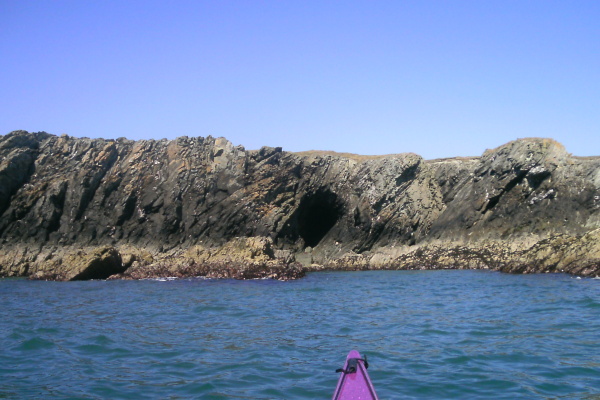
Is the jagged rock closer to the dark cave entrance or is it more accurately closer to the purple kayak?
the dark cave entrance

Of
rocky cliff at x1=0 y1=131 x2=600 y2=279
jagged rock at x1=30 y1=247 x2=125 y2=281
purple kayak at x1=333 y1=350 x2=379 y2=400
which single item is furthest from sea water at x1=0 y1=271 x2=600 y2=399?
rocky cliff at x1=0 y1=131 x2=600 y2=279

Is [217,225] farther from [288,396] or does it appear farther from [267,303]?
[288,396]

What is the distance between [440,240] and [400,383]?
33334mm

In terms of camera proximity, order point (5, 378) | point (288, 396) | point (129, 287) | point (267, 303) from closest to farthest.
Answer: point (288, 396) → point (5, 378) → point (267, 303) → point (129, 287)

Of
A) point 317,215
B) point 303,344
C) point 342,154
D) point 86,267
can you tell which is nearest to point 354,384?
point 303,344

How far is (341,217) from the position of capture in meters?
47.9

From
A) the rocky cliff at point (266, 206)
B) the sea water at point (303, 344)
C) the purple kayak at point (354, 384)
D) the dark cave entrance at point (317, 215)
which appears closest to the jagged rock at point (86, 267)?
the rocky cliff at point (266, 206)

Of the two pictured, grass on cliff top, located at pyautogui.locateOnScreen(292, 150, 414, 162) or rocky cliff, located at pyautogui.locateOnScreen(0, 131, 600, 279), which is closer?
rocky cliff, located at pyautogui.locateOnScreen(0, 131, 600, 279)

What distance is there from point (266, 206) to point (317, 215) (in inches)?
245

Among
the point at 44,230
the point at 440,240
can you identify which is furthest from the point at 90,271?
the point at 440,240

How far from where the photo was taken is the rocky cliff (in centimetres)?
3772

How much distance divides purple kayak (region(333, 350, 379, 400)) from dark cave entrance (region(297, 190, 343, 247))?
3924 cm

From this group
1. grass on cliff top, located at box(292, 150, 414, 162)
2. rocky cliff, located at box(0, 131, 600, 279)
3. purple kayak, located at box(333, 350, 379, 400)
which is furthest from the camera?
grass on cliff top, located at box(292, 150, 414, 162)

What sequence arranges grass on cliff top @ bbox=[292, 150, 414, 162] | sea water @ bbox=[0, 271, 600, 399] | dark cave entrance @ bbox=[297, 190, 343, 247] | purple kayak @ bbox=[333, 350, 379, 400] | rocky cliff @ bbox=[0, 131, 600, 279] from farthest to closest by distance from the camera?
grass on cliff top @ bbox=[292, 150, 414, 162]
dark cave entrance @ bbox=[297, 190, 343, 247]
rocky cliff @ bbox=[0, 131, 600, 279]
sea water @ bbox=[0, 271, 600, 399]
purple kayak @ bbox=[333, 350, 379, 400]
